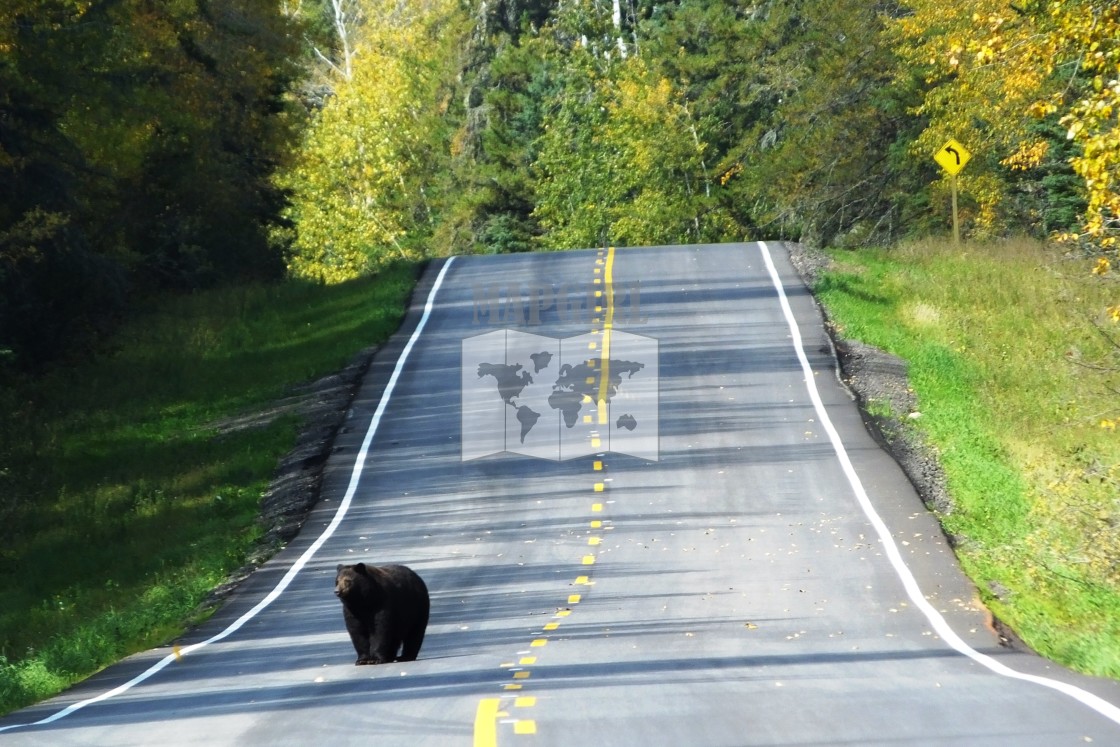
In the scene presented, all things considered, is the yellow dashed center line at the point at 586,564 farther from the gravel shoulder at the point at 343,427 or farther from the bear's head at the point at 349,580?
the gravel shoulder at the point at 343,427

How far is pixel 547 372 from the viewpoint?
26.8 meters

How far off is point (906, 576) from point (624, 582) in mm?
2976

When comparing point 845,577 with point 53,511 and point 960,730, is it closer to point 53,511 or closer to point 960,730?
point 960,730

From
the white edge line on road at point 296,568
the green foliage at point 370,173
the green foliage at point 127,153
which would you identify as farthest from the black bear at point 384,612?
the green foliage at point 370,173

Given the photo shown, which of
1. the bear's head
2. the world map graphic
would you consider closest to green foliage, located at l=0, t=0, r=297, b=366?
the world map graphic

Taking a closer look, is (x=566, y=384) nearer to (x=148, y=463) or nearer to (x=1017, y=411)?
(x=148, y=463)

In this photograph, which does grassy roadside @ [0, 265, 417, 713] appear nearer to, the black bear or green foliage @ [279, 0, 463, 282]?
the black bear

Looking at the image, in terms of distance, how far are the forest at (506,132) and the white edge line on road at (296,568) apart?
7004 millimetres

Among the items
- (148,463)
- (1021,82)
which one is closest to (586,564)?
(148,463)

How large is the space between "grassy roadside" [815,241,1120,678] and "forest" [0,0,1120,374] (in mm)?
2099

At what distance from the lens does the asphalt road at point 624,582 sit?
920 cm

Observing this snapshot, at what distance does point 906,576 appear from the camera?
1536 cm

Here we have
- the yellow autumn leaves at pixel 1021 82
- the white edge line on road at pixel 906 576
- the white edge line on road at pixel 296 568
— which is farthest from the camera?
the yellow autumn leaves at pixel 1021 82

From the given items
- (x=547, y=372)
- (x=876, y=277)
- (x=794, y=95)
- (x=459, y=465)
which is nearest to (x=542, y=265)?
(x=876, y=277)
